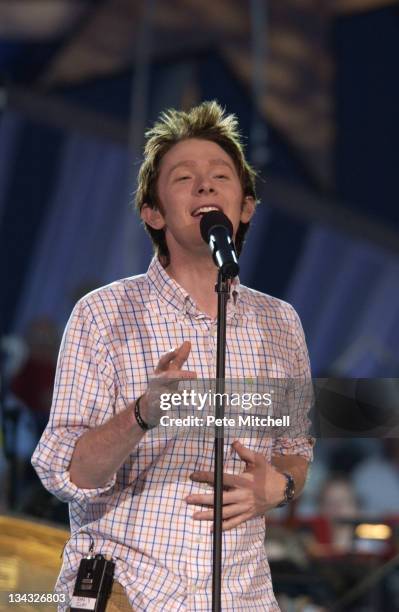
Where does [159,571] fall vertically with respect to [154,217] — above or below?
below

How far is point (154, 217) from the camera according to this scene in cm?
207

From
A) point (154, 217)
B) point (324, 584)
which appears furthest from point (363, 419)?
point (324, 584)

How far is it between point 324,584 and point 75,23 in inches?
203

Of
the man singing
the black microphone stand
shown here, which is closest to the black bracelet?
the man singing

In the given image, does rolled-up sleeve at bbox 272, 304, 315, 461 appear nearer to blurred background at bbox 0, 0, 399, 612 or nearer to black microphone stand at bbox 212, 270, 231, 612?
black microphone stand at bbox 212, 270, 231, 612

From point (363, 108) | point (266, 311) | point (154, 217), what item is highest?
point (363, 108)

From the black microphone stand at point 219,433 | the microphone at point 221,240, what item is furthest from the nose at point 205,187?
the black microphone stand at point 219,433

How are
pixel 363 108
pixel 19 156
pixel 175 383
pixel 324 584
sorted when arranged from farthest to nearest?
pixel 363 108 → pixel 19 156 → pixel 324 584 → pixel 175 383

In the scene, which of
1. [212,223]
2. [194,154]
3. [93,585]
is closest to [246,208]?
[194,154]

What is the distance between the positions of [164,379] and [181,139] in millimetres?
654

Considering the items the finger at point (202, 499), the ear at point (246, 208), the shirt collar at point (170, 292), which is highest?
the ear at point (246, 208)

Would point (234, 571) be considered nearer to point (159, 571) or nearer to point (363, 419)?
point (159, 571)

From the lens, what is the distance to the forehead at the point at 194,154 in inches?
78.8

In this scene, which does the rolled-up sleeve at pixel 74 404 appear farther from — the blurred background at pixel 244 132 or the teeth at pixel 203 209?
the blurred background at pixel 244 132
